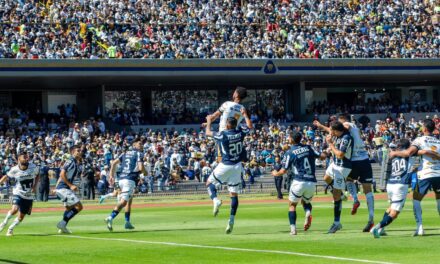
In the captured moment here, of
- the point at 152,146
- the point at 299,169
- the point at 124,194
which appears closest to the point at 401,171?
the point at 299,169

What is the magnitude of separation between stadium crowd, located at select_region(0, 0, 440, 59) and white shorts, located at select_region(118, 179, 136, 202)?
1090 inches

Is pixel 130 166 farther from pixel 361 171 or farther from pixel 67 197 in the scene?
pixel 361 171

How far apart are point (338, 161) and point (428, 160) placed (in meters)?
2.22

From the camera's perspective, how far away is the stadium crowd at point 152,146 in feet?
136

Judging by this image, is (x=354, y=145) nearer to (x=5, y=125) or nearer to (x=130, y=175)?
(x=130, y=175)

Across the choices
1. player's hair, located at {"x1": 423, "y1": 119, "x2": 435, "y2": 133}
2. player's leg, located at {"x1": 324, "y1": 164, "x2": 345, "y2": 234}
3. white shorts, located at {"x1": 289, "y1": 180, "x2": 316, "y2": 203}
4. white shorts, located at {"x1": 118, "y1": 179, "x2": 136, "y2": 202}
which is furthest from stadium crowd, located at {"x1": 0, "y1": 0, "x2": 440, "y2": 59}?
player's hair, located at {"x1": 423, "y1": 119, "x2": 435, "y2": 133}

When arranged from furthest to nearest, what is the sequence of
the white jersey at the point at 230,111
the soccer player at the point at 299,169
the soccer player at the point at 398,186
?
the white jersey at the point at 230,111, the soccer player at the point at 299,169, the soccer player at the point at 398,186

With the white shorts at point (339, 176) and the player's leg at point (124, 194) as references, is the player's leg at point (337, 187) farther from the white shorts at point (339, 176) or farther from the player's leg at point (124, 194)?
the player's leg at point (124, 194)

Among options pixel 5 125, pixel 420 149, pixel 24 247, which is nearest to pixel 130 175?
pixel 24 247

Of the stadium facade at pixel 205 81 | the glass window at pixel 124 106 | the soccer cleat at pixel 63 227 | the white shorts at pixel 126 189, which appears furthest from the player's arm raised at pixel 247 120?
the glass window at pixel 124 106

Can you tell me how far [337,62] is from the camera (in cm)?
5366

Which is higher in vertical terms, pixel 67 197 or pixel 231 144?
pixel 231 144

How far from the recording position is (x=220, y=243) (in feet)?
54.2

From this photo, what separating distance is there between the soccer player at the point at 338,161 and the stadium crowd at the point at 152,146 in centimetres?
2147
